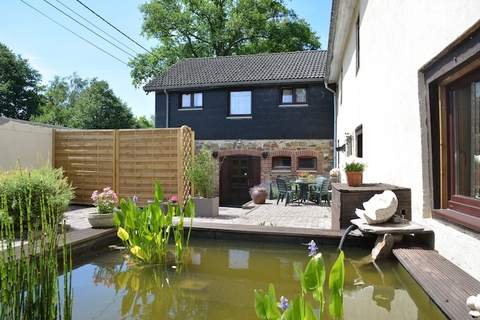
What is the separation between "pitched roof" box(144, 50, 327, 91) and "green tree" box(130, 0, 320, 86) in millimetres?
8247

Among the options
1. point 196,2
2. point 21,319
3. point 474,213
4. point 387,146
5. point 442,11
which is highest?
point 196,2

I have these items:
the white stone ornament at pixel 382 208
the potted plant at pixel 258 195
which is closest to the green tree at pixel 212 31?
the potted plant at pixel 258 195

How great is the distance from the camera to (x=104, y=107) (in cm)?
2942

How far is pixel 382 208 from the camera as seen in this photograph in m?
4.18

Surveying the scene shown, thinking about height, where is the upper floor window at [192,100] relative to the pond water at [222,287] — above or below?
above

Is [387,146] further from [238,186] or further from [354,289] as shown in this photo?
[238,186]

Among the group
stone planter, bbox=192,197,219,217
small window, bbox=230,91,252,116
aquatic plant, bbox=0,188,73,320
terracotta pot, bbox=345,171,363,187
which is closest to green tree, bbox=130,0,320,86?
small window, bbox=230,91,252,116

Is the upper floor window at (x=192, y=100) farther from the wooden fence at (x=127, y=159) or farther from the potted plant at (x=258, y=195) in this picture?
the wooden fence at (x=127, y=159)

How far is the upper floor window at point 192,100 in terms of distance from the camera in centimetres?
1500

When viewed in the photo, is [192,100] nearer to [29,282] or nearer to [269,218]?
[269,218]

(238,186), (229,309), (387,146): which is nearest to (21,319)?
(229,309)

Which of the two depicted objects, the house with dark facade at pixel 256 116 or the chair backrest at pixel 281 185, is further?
the house with dark facade at pixel 256 116

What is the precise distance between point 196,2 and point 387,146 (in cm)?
2298

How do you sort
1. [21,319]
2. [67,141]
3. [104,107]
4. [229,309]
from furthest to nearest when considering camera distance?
1. [104,107]
2. [67,141]
3. [229,309]
4. [21,319]
